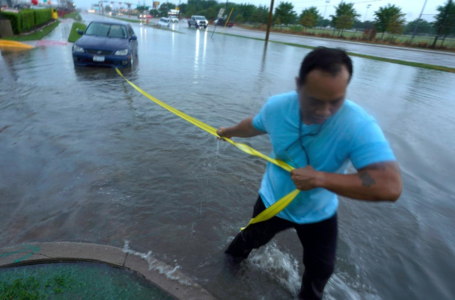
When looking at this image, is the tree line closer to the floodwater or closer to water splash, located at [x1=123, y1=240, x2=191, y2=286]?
the floodwater

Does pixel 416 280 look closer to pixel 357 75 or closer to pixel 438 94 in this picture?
pixel 438 94

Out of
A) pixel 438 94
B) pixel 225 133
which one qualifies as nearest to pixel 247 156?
pixel 225 133

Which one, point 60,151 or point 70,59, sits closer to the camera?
point 60,151

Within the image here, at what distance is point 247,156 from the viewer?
4.99 m

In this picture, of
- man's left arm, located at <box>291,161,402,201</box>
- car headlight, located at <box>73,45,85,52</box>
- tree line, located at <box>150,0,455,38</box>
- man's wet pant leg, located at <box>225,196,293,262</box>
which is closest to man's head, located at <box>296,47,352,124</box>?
man's left arm, located at <box>291,161,402,201</box>

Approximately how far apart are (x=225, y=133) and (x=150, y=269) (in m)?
1.30

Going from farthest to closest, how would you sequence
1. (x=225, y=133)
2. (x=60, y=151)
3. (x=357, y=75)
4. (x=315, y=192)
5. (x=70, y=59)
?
(x=357, y=75)
(x=70, y=59)
(x=60, y=151)
(x=225, y=133)
(x=315, y=192)

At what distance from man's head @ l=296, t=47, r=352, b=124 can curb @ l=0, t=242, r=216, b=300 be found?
67.0 inches

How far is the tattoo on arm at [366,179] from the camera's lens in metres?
1.37

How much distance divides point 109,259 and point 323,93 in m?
2.16

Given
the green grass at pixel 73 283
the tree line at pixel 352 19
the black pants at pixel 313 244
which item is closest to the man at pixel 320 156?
the black pants at pixel 313 244

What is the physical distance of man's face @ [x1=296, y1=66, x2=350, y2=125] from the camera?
1.39 m

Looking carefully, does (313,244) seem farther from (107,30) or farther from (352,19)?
(352,19)

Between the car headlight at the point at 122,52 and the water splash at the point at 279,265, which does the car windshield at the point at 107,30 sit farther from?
the water splash at the point at 279,265
